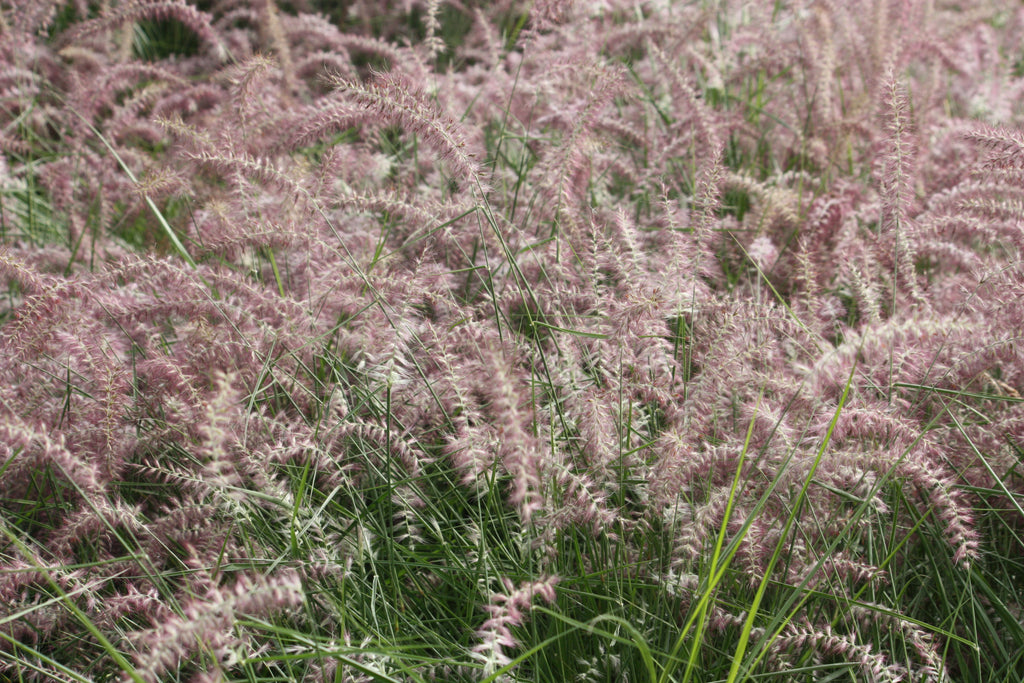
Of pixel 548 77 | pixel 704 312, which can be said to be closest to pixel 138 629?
pixel 704 312

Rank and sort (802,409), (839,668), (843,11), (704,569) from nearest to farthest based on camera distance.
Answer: (704,569) → (839,668) → (802,409) → (843,11)

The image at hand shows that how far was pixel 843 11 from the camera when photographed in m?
2.67

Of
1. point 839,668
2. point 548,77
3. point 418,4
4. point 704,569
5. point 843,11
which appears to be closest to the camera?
point 704,569

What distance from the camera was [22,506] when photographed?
1.62m

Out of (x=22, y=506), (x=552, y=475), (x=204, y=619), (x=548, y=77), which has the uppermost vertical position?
(x=548, y=77)

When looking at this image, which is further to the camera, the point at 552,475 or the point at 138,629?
the point at 138,629

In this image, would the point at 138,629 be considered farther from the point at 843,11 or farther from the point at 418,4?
the point at 418,4

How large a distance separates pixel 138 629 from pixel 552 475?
773 mm

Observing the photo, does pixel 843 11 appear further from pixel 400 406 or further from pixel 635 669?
pixel 635 669

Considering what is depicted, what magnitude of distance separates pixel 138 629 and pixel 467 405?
690mm

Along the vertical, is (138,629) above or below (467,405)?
below

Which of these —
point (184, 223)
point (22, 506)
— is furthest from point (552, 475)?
point (184, 223)

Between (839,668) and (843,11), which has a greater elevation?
(843,11)

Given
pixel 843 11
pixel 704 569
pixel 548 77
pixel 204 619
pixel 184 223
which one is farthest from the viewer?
pixel 843 11
